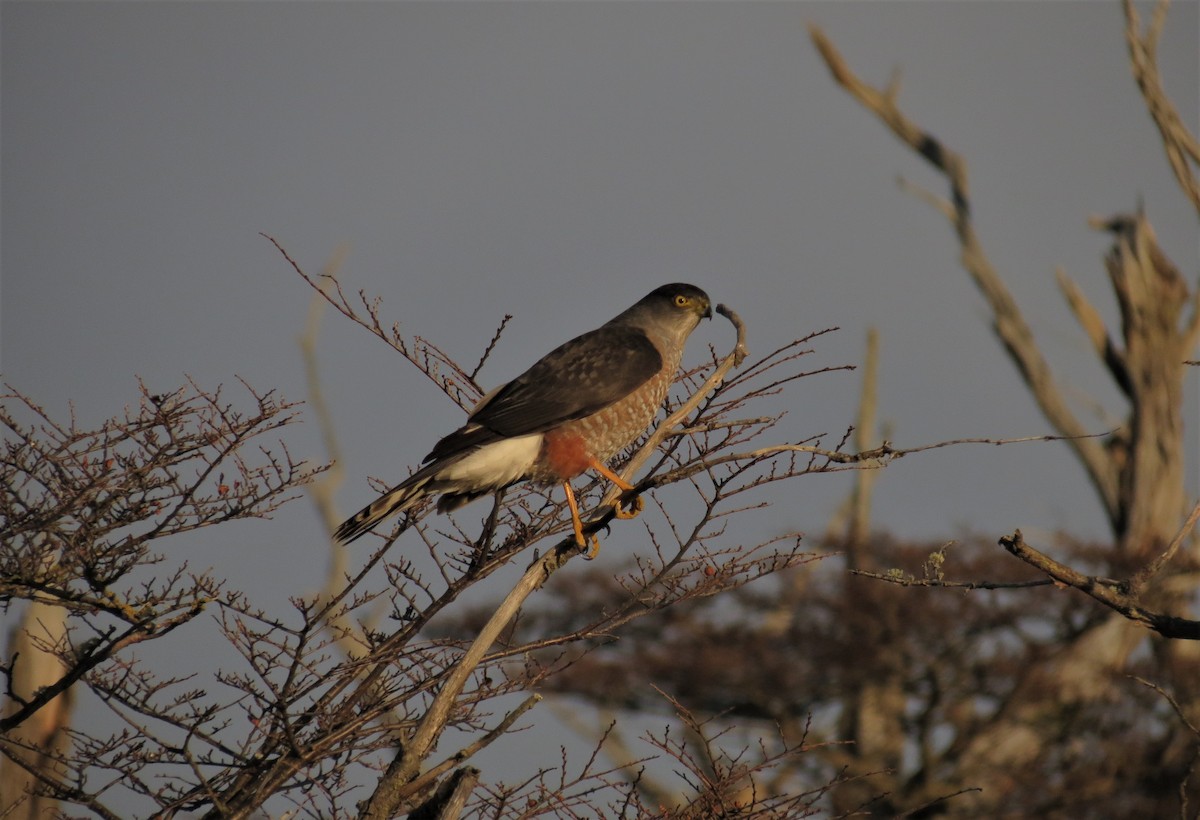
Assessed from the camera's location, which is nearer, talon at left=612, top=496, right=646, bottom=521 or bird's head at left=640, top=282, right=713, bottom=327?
talon at left=612, top=496, right=646, bottom=521

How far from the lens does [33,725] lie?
19.8 feet

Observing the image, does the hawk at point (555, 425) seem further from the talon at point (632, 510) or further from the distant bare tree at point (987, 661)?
the distant bare tree at point (987, 661)

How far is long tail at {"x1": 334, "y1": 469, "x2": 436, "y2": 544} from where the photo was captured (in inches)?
A: 174

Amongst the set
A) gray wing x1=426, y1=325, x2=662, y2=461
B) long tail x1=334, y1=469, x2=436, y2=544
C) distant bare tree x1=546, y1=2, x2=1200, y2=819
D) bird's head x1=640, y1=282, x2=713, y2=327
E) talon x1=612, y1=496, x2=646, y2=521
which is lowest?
distant bare tree x1=546, y1=2, x2=1200, y2=819

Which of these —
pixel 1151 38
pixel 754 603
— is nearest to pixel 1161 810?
pixel 754 603

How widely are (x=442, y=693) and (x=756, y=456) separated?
131 centimetres

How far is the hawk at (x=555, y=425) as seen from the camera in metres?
4.72

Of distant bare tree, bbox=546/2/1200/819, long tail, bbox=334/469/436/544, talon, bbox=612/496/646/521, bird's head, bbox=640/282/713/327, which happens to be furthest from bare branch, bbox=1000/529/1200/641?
distant bare tree, bbox=546/2/1200/819

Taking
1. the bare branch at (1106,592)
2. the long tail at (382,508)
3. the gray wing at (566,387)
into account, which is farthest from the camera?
the gray wing at (566,387)

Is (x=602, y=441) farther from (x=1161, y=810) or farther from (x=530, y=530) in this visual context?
(x=1161, y=810)

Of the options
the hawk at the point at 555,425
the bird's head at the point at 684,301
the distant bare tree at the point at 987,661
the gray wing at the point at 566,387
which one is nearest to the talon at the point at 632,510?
the hawk at the point at 555,425

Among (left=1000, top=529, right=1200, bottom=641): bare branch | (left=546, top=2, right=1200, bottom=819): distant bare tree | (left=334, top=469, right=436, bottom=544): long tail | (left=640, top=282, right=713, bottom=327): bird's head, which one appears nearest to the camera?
(left=1000, top=529, right=1200, bottom=641): bare branch

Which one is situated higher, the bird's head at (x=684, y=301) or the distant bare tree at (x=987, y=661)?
the bird's head at (x=684, y=301)

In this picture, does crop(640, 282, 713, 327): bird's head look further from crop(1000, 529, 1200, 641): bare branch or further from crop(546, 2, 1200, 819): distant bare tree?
crop(546, 2, 1200, 819): distant bare tree
